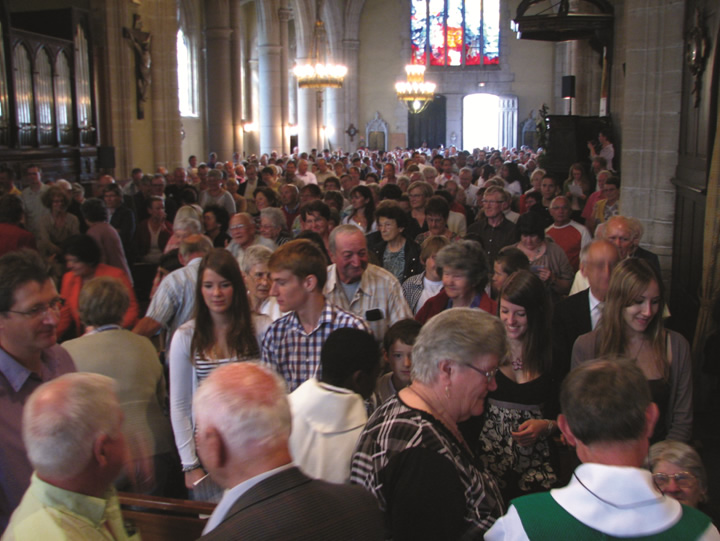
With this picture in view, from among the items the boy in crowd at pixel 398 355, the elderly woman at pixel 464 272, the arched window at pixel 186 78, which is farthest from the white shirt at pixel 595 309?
the arched window at pixel 186 78

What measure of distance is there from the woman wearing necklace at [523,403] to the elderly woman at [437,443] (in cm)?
79

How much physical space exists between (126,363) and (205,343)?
1.15 ft

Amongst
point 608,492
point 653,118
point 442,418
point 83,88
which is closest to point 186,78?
point 83,88

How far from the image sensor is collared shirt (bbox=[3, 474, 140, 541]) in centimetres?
183

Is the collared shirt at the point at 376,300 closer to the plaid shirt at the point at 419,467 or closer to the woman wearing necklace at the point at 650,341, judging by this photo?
the woman wearing necklace at the point at 650,341

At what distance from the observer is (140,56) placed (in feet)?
47.1

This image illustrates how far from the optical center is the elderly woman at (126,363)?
11.1 feet

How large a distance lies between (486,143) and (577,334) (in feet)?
104

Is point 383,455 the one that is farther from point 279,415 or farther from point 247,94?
point 247,94

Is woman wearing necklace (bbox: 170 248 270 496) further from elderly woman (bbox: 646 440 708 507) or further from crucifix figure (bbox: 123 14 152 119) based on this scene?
crucifix figure (bbox: 123 14 152 119)

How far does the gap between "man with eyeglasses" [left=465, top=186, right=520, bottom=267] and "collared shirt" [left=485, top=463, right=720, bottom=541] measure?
4.97 meters

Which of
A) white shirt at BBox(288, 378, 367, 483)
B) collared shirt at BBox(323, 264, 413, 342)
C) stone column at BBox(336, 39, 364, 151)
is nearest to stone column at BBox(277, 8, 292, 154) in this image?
stone column at BBox(336, 39, 364, 151)

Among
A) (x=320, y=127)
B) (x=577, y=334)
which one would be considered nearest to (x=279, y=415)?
(x=577, y=334)

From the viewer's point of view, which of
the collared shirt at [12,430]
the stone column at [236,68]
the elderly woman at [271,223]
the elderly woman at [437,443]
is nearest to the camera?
the elderly woman at [437,443]
